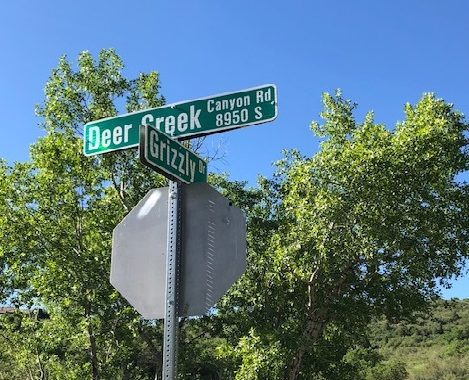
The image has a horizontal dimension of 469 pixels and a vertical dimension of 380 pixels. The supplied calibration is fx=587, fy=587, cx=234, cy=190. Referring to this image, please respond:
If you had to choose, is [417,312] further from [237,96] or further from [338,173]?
[237,96]

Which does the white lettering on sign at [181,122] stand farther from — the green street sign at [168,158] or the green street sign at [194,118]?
the green street sign at [168,158]

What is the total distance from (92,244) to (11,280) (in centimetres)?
386

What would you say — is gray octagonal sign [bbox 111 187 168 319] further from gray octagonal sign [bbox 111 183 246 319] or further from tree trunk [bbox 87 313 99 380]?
tree trunk [bbox 87 313 99 380]

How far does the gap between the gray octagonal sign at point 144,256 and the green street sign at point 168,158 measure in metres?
0.15

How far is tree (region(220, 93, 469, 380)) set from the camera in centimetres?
1336

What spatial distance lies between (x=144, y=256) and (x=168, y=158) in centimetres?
55

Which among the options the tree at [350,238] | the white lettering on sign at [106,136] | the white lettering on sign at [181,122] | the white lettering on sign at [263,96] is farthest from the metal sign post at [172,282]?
the tree at [350,238]

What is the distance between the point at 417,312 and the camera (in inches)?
701

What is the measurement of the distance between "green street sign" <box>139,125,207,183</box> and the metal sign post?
0.10 m

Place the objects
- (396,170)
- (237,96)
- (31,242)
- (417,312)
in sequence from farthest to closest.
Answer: (417,312)
(31,242)
(396,170)
(237,96)

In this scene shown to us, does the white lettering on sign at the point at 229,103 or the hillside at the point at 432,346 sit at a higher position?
the hillside at the point at 432,346

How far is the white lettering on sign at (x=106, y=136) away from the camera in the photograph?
141 inches

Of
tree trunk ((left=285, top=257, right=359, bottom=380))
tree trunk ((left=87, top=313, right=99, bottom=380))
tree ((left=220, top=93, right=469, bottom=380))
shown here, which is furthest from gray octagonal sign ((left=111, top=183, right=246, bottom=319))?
tree trunk ((left=285, top=257, right=359, bottom=380))

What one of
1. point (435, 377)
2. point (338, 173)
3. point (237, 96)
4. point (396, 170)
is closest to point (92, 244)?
point (338, 173)
